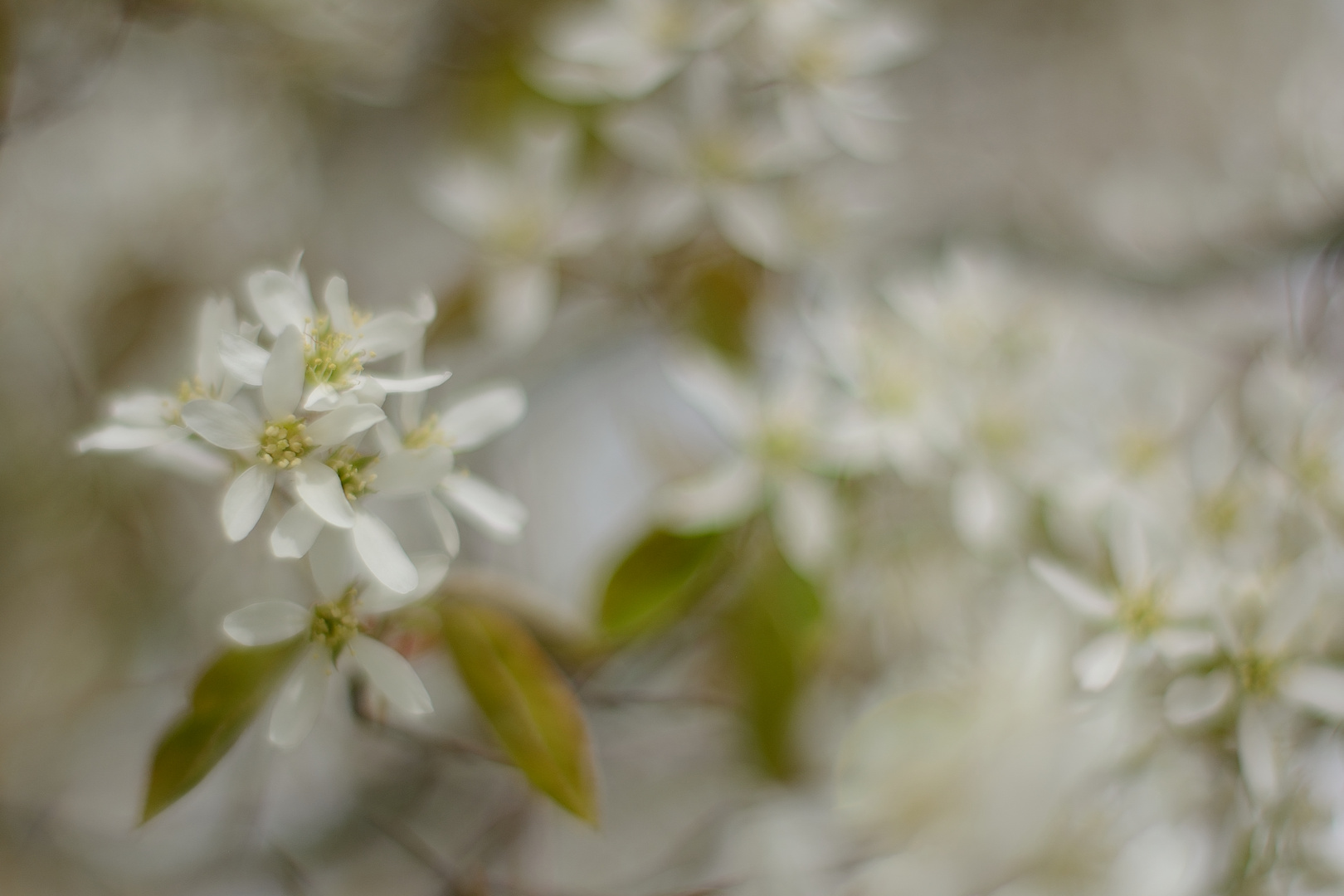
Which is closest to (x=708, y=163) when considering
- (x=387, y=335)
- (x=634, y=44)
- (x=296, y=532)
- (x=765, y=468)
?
(x=634, y=44)

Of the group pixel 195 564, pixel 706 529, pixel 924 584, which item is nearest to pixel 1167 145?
pixel 924 584

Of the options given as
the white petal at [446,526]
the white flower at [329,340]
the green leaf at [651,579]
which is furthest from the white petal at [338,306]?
the green leaf at [651,579]

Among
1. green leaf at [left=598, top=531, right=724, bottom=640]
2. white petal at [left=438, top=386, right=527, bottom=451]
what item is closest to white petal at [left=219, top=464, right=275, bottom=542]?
white petal at [left=438, top=386, right=527, bottom=451]

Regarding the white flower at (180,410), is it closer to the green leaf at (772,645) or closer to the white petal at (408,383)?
the white petal at (408,383)

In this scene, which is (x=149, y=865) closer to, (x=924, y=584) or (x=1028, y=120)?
(x=924, y=584)

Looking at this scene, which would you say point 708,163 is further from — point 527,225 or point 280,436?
point 280,436

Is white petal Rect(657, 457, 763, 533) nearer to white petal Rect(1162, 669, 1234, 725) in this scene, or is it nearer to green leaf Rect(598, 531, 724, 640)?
green leaf Rect(598, 531, 724, 640)
